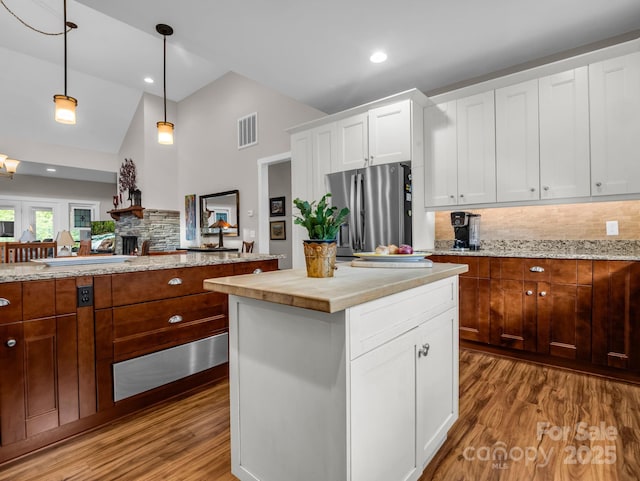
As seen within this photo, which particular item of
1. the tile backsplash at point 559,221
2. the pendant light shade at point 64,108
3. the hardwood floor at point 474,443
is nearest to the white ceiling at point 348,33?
Answer: the pendant light shade at point 64,108

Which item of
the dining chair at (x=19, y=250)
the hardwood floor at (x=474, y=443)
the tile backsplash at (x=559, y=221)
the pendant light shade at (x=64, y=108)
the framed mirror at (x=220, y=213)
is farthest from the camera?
the framed mirror at (x=220, y=213)

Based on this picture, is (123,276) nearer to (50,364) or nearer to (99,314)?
(99,314)

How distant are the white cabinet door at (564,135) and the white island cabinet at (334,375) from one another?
193 centimetres

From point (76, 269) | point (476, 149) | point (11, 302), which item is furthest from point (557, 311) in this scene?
point (11, 302)

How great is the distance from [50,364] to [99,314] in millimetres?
304

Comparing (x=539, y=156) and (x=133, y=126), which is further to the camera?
(x=133, y=126)

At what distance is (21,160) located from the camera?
21.1 feet

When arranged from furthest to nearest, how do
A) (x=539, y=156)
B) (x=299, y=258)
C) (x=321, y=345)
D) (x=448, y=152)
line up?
(x=299, y=258) → (x=448, y=152) → (x=539, y=156) → (x=321, y=345)

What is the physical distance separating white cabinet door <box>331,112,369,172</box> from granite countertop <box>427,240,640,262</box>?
50.7 inches

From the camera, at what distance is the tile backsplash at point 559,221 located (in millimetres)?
2682

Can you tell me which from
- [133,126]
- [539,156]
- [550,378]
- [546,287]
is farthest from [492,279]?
[133,126]

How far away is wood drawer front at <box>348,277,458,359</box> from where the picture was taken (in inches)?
40.4

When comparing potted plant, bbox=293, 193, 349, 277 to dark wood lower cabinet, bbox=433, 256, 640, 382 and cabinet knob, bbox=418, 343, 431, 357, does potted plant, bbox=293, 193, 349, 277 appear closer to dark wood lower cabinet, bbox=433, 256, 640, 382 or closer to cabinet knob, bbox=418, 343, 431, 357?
cabinet knob, bbox=418, 343, 431, 357

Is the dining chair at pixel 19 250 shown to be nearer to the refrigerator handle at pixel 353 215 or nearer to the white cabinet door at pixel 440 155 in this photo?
the refrigerator handle at pixel 353 215
